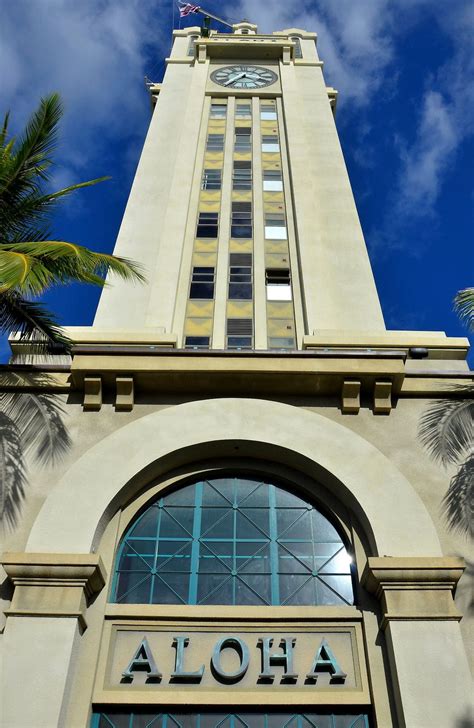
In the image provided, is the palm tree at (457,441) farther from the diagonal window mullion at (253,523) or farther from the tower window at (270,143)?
the tower window at (270,143)

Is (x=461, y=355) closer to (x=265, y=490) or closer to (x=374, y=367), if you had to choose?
(x=374, y=367)

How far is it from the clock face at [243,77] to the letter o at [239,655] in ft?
96.6

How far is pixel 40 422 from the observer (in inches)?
504

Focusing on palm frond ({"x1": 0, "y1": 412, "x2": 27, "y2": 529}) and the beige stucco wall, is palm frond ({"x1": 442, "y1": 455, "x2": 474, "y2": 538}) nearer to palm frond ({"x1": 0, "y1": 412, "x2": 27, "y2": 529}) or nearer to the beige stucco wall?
the beige stucco wall

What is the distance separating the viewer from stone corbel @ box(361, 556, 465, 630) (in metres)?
10.1

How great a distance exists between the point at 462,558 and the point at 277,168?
65.4 feet

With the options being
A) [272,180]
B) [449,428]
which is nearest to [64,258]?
[449,428]

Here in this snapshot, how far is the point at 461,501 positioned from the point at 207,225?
15281mm

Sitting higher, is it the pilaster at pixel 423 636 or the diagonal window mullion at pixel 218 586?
the diagonal window mullion at pixel 218 586

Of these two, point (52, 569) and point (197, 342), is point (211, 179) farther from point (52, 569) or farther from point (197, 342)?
point (52, 569)

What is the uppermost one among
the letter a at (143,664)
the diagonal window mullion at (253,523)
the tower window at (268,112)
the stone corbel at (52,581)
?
the tower window at (268,112)

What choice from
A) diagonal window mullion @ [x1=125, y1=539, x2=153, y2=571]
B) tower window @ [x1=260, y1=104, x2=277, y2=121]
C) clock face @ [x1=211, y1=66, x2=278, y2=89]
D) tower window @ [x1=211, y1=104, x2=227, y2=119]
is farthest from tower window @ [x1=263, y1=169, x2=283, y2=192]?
diagonal window mullion @ [x1=125, y1=539, x2=153, y2=571]

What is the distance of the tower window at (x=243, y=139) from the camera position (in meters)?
29.1

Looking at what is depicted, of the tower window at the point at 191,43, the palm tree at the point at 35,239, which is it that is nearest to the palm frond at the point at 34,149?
the palm tree at the point at 35,239
